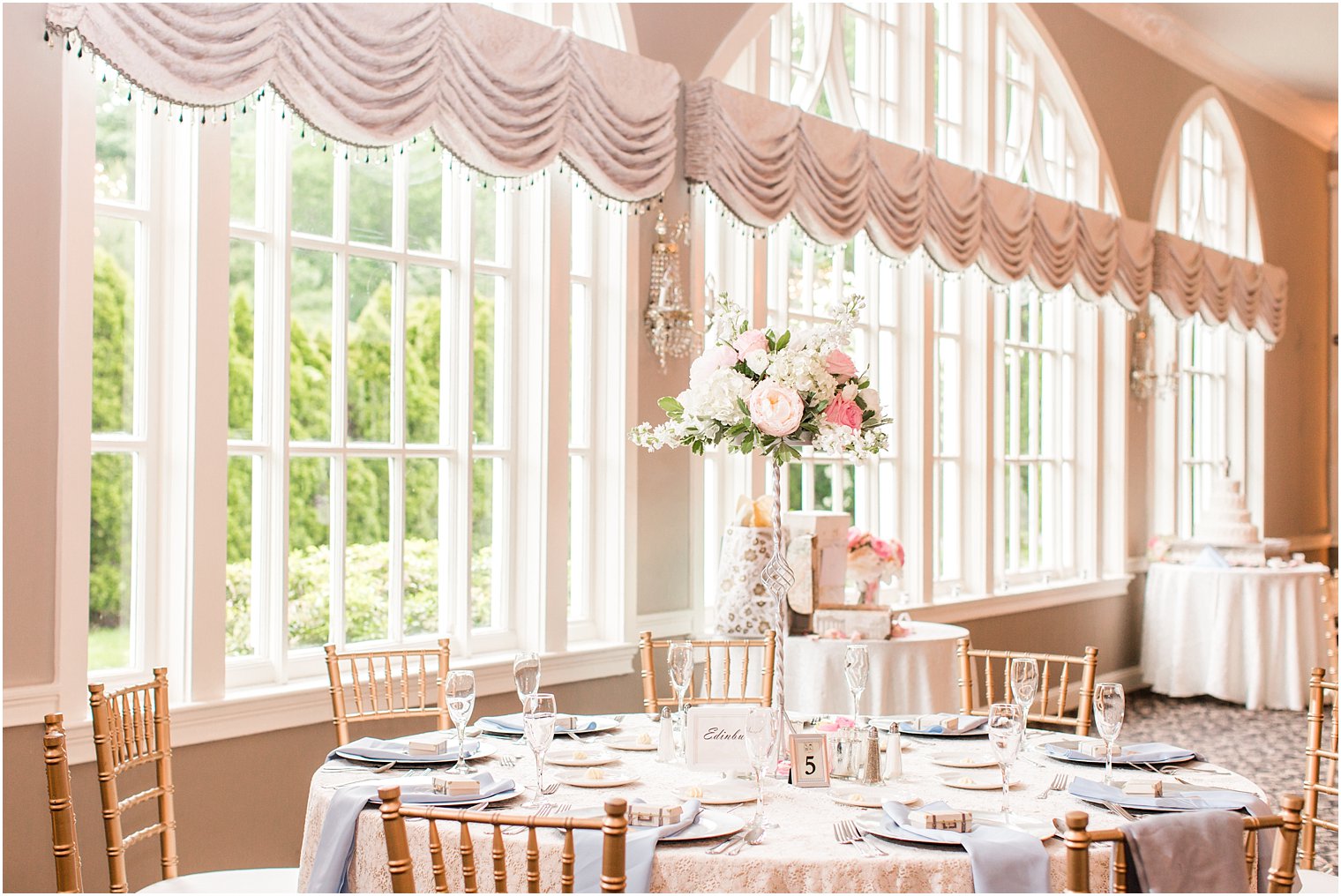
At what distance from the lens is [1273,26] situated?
7.28m

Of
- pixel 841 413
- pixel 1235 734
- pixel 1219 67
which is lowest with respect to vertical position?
pixel 1235 734

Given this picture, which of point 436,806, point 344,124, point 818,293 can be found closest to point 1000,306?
point 818,293

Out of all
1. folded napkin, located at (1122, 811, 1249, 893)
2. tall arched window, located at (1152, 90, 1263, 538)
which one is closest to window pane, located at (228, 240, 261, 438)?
folded napkin, located at (1122, 811, 1249, 893)

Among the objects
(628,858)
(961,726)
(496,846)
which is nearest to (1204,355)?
(961,726)

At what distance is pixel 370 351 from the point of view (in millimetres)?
3625

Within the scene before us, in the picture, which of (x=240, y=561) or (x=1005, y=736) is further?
(x=240, y=561)

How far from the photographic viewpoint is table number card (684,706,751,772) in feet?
7.62

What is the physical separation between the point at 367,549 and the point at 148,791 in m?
1.18

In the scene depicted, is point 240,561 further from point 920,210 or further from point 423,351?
point 920,210

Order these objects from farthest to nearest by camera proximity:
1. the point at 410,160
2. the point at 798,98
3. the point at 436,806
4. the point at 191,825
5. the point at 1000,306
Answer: the point at 1000,306
the point at 798,98
the point at 410,160
the point at 191,825
the point at 436,806

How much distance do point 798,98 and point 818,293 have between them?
2.60ft

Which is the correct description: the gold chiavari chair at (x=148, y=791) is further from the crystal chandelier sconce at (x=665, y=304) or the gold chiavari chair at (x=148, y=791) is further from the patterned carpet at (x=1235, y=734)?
the patterned carpet at (x=1235, y=734)

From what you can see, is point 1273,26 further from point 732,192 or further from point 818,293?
point 732,192

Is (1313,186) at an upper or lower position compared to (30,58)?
upper
